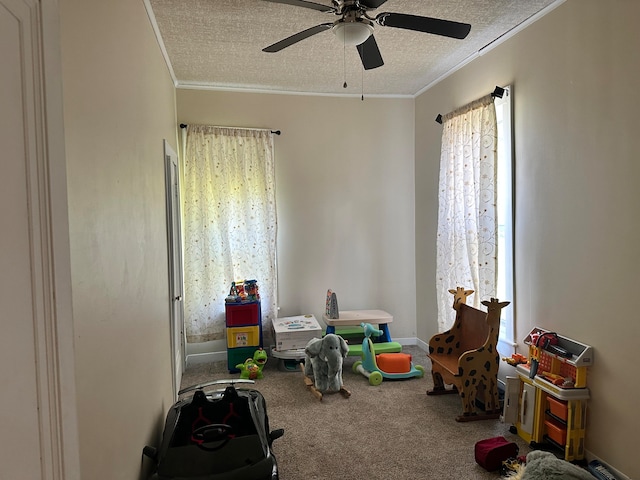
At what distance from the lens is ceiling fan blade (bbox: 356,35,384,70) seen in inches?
93.5

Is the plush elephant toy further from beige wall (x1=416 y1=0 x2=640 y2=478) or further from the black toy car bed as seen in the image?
beige wall (x1=416 y1=0 x2=640 y2=478)

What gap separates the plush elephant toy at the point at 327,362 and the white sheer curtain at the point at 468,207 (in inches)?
42.7

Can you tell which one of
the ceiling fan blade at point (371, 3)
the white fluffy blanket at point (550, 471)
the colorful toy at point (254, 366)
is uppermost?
the ceiling fan blade at point (371, 3)

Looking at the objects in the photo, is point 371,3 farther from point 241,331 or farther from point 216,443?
point 241,331

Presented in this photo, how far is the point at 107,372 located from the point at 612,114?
8.61ft

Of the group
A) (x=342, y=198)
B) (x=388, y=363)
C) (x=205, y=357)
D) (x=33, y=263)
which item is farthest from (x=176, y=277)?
(x=33, y=263)

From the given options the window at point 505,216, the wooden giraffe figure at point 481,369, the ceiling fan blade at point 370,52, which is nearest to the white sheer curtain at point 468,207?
the window at point 505,216

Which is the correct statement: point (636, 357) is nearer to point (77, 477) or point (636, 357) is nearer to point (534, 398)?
point (534, 398)

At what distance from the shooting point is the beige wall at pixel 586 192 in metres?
2.08

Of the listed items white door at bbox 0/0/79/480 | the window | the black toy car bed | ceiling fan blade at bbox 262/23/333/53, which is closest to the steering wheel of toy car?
the black toy car bed

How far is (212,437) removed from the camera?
185cm

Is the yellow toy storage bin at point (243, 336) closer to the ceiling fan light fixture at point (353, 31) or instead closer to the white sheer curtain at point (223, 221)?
the white sheer curtain at point (223, 221)

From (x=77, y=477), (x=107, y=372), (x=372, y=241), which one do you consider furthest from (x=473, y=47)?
(x=77, y=477)

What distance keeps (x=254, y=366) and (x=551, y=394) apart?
7.60 ft
